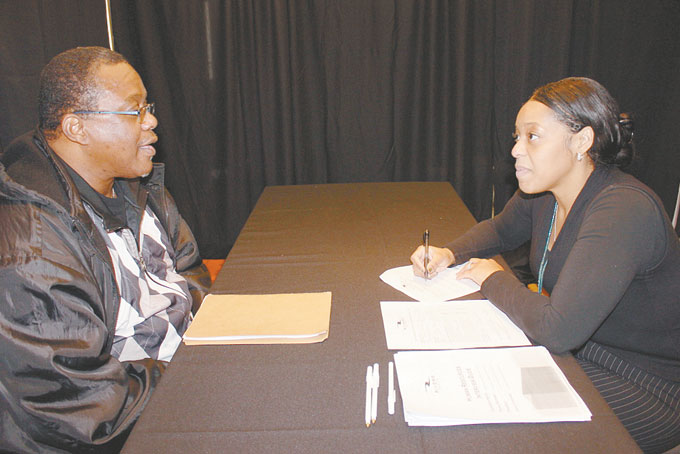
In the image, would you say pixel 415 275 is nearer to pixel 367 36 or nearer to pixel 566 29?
pixel 367 36

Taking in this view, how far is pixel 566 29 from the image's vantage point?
129 inches

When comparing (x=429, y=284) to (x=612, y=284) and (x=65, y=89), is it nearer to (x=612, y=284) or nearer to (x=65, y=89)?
(x=612, y=284)

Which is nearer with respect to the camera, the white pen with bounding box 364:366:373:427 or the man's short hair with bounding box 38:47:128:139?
the white pen with bounding box 364:366:373:427

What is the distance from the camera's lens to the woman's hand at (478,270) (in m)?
1.39

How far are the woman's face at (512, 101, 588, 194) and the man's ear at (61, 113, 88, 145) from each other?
4.17ft

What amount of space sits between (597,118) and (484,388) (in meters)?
0.81

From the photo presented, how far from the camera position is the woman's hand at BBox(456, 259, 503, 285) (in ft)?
4.54

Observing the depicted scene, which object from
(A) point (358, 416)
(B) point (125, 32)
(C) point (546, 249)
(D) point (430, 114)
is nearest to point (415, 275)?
(C) point (546, 249)

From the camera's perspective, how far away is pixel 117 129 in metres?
1.51

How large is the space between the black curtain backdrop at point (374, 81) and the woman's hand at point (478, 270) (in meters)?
2.16

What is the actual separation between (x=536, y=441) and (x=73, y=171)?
4.54ft

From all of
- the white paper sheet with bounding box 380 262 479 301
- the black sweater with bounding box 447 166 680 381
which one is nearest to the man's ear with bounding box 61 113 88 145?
the white paper sheet with bounding box 380 262 479 301

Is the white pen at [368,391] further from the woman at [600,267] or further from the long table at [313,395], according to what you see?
the woman at [600,267]

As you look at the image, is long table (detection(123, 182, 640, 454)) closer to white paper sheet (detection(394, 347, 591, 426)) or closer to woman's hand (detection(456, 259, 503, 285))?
white paper sheet (detection(394, 347, 591, 426))
